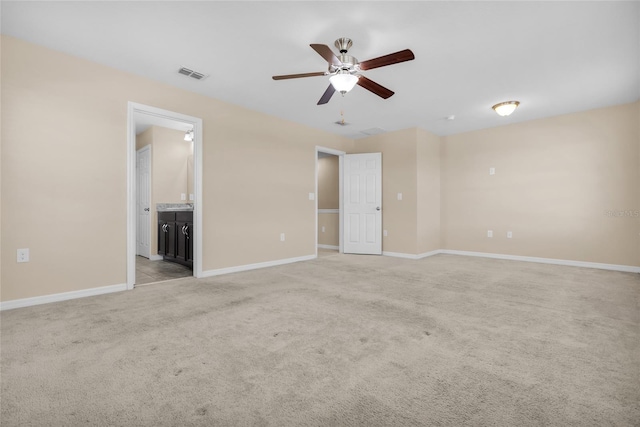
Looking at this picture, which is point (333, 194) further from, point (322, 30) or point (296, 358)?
point (296, 358)

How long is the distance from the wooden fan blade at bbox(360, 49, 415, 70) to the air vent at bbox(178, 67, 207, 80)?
1944 mm

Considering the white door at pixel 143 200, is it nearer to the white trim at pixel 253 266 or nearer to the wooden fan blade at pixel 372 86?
the white trim at pixel 253 266

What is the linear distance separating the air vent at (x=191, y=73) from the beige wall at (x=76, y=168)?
0.46 metres

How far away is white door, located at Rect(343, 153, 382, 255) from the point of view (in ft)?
19.9

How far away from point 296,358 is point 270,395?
1.22ft

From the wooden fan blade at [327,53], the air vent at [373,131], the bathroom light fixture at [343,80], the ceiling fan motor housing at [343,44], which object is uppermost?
the air vent at [373,131]

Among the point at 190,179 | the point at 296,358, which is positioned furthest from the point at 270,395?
the point at 190,179

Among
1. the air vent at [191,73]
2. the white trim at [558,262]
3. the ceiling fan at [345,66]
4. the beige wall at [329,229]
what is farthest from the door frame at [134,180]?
the white trim at [558,262]

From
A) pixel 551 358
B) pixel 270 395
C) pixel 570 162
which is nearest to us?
pixel 270 395

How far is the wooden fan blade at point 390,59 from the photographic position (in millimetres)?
2292

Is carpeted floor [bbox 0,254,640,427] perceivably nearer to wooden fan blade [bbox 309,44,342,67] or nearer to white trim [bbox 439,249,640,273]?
white trim [bbox 439,249,640,273]

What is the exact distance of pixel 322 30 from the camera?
257 centimetres

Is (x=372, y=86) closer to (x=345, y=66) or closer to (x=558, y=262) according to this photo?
(x=345, y=66)

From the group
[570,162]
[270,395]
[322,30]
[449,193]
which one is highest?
[322,30]
